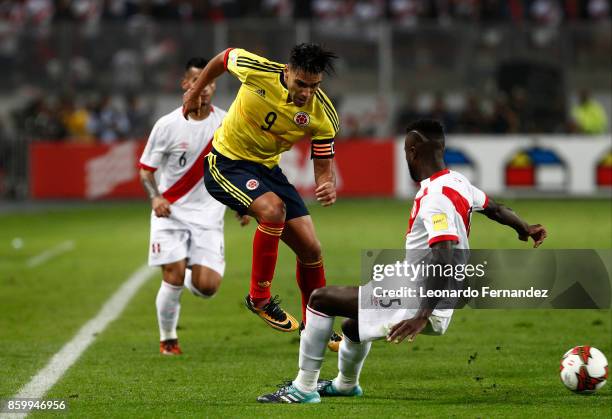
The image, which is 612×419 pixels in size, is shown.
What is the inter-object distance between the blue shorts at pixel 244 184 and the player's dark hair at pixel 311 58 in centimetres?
96

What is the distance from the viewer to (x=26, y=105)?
28594mm

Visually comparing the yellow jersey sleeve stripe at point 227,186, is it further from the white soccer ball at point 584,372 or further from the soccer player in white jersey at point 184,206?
the white soccer ball at point 584,372

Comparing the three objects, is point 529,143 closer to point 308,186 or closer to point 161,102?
point 308,186

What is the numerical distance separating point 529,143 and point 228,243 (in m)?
9.94

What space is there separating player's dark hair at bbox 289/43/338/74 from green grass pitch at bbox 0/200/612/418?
205 centimetres

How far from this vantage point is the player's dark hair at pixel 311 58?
8281 millimetres

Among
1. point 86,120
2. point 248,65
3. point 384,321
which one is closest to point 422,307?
point 384,321

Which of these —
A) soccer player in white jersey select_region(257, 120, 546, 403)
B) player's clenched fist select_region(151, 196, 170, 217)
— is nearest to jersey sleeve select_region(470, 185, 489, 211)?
soccer player in white jersey select_region(257, 120, 546, 403)

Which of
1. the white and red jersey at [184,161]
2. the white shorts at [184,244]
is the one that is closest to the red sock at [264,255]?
the white shorts at [184,244]

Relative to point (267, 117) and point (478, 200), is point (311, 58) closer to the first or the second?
point (267, 117)

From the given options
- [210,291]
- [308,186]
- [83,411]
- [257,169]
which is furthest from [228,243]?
[83,411]

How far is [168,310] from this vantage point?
33.7 feet

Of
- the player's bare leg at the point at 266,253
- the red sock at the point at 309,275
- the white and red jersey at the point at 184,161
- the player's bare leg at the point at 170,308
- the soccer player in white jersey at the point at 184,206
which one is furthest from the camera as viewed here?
the white and red jersey at the point at 184,161

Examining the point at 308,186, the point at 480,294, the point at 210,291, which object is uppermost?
the point at 480,294
